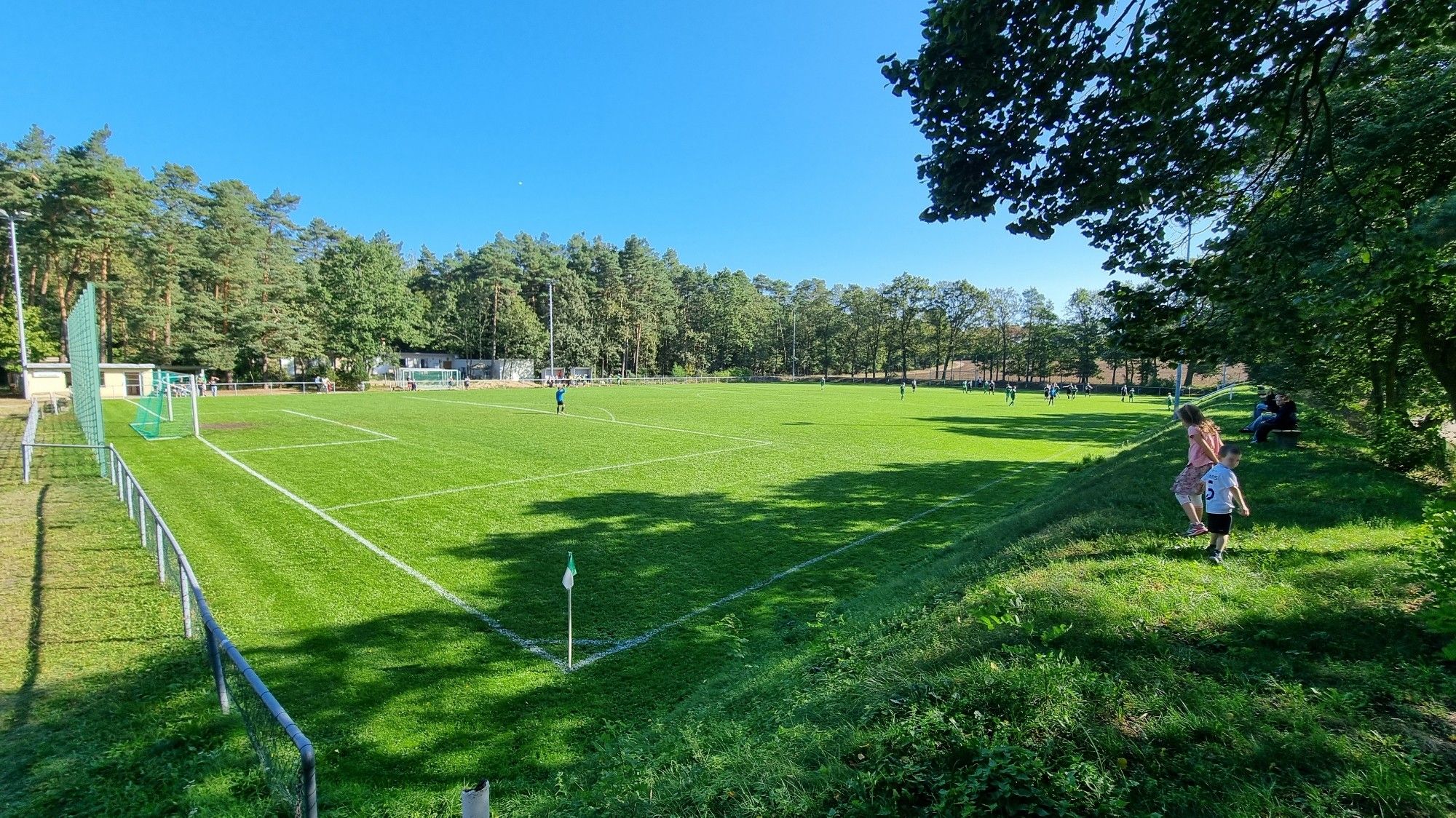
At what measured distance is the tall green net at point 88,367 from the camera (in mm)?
11900

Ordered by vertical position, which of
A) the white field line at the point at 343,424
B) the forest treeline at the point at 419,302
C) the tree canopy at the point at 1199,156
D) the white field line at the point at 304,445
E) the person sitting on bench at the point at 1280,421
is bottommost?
the white field line at the point at 304,445

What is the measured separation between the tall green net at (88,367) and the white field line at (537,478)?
225 inches

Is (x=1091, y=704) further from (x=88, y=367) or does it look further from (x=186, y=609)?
(x=88, y=367)

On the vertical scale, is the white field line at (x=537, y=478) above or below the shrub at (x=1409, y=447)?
below

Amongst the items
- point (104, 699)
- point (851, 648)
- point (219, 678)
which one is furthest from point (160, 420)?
point (851, 648)

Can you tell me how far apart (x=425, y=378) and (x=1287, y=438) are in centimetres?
6451

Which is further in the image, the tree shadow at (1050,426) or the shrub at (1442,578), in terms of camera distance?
the tree shadow at (1050,426)

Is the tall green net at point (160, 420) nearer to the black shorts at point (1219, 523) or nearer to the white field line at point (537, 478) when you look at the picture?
the white field line at point (537, 478)

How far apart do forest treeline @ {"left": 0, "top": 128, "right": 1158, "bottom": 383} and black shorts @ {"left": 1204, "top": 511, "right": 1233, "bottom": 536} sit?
2.05 meters

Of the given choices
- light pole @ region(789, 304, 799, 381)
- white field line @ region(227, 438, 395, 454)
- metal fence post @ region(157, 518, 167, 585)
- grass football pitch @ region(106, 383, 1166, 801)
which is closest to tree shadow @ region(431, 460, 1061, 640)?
grass football pitch @ region(106, 383, 1166, 801)

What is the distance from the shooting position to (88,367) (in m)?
14.2

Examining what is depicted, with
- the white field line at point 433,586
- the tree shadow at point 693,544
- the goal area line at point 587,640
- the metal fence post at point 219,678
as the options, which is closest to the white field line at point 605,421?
the tree shadow at point 693,544

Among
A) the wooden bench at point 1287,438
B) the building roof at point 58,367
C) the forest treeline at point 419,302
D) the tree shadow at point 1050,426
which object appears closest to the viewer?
the wooden bench at point 1287,438

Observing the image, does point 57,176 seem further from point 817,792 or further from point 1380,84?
point 1380,84
